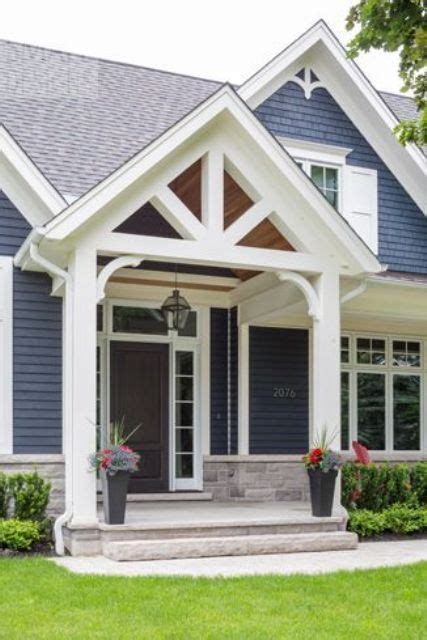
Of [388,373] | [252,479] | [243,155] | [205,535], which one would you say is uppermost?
[243,155]

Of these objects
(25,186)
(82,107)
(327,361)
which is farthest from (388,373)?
(25,186)

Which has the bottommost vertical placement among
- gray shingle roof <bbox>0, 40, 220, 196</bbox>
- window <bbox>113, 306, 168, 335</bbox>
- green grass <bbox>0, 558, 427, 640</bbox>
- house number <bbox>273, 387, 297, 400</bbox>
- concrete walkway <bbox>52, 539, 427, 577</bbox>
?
concrete walkway <bbox>52, 539, 427, 577</bbox>

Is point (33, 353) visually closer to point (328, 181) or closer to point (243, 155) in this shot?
point (243, 155)

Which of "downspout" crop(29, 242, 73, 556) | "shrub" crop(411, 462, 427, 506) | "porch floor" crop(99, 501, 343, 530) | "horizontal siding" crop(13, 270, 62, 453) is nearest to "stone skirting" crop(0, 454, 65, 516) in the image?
"horizontal siding" crop(13, 270, 62, 453)

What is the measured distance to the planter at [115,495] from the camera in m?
8.68

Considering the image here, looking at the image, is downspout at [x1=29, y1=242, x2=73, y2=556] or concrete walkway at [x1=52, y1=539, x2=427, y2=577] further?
downspout at [x1=29, y1=242, x2=73, y2=556]

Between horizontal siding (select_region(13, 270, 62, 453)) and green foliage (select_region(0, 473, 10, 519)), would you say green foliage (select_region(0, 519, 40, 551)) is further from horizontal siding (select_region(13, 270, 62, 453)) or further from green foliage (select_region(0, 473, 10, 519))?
horizontal siding (select_region(13, 270, 62, 453))

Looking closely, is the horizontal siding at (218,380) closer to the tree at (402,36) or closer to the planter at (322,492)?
the planter at (322,492)

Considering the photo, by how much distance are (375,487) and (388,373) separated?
3.35 metres

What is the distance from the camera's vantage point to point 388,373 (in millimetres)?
13773

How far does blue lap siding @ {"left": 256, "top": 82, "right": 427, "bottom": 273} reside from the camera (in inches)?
520

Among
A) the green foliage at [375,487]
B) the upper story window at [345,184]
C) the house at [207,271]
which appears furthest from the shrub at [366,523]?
the upper story window at [345,184]

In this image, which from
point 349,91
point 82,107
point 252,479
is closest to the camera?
point 252,479

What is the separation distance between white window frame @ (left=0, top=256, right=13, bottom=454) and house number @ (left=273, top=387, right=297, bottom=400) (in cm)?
407
